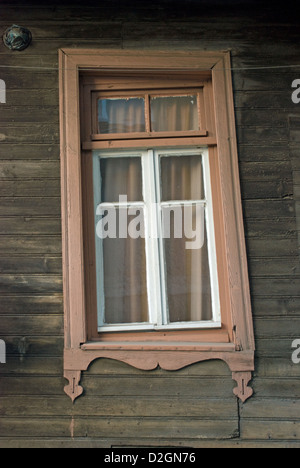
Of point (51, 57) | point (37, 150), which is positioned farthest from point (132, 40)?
point (37, 150)

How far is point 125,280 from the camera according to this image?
11.8 ft

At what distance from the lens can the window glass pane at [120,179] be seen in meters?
3.71

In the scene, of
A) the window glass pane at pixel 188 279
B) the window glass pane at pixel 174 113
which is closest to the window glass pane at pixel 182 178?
the window glass pane at pixel 188 279

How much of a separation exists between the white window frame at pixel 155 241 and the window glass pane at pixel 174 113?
0.58 ft

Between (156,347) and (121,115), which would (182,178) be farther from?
(156,347)

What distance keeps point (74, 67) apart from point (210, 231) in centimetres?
145

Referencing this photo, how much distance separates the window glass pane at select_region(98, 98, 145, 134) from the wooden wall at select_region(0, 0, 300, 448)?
334 millimetres

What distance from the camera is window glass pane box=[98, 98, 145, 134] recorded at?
3.78 m

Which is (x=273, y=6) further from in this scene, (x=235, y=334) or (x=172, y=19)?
(x=235, y=334)

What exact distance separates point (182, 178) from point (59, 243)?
0.95 metres

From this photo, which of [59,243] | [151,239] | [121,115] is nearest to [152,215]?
[151,239]

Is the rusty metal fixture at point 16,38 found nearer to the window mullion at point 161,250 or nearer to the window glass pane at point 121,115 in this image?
the window glass pane at point 121,115

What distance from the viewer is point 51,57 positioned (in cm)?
378

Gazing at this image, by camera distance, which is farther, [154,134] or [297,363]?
[154,134]
